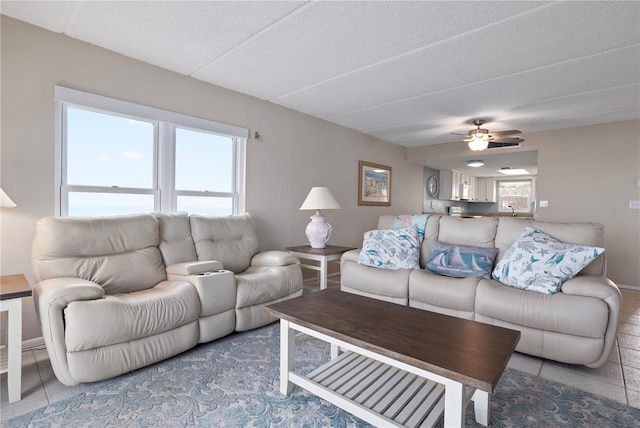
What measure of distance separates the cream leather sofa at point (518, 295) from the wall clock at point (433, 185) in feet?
13.5

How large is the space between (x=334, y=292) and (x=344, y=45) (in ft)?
6.12

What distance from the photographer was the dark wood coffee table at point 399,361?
46.9 inches

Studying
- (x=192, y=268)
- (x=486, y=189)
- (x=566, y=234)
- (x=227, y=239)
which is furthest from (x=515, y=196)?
(x=192, y=268)

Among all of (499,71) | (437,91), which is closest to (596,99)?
(499,71)

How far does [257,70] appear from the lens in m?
2.96

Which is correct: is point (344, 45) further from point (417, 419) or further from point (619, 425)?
point (619, 425)

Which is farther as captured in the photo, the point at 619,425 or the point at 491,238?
the point at 491,238

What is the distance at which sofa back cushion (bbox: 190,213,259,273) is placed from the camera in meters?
2.93

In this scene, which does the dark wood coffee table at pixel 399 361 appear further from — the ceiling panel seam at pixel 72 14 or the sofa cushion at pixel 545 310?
the ceiling panel seam at pixel 72 14

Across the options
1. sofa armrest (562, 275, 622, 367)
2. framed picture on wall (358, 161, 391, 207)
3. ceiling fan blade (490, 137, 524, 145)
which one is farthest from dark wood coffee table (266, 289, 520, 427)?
framed picture on wall (358, 161, 391, 207)

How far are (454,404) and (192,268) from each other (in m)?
1.95

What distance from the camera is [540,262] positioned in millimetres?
2332

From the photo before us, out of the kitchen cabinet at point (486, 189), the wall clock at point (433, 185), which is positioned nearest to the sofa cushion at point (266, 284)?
the wall clock at point (433, 185)

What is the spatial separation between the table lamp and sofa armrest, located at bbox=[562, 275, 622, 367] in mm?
2117
